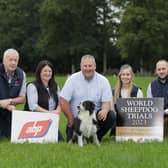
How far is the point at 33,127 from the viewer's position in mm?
7461

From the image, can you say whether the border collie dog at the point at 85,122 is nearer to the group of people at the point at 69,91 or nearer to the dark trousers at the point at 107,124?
the group of people at the point at 69,91

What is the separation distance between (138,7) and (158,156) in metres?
49.8

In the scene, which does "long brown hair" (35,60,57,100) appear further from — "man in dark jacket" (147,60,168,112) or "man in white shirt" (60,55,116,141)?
"man in dark jacket" (147,60,168,112)

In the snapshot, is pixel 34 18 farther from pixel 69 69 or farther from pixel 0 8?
pixel 69 69

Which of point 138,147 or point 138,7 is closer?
point 138,147

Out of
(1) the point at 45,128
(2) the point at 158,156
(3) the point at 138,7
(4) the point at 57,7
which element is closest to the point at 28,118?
(1) the point at 45,128

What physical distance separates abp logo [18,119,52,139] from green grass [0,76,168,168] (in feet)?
0.97

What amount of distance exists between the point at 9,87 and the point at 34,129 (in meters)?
1.06

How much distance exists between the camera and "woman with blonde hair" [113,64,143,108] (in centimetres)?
820

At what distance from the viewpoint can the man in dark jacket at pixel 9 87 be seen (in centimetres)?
792

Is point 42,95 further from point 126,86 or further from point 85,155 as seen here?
point 85,155

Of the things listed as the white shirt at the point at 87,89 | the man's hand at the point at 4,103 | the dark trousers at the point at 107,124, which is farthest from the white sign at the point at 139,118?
the man's hand at the point at 4,103

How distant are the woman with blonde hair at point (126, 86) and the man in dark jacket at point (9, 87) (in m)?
1.64

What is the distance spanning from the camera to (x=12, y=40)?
6234 centimetres
